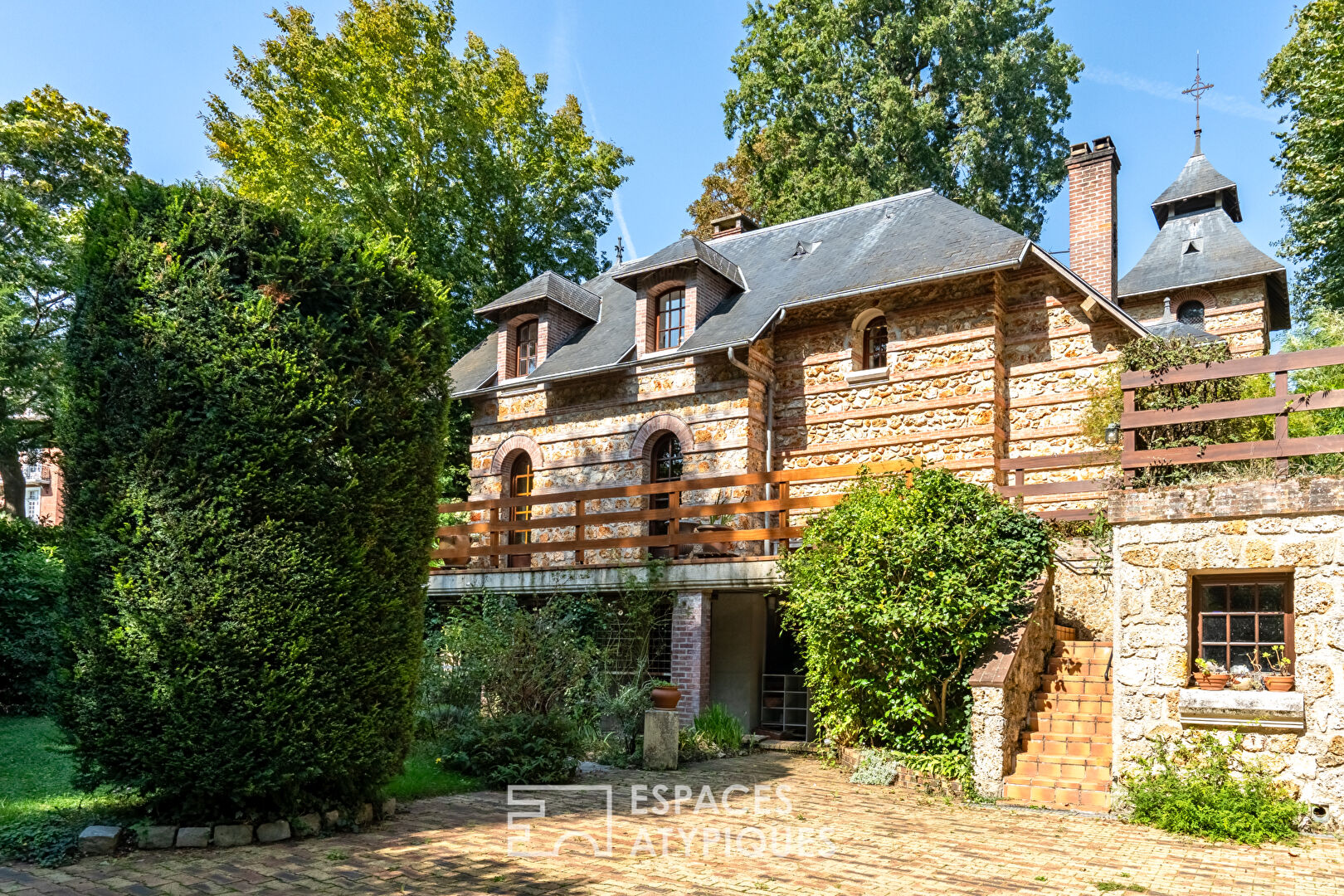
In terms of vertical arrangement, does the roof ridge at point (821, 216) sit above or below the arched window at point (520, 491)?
above

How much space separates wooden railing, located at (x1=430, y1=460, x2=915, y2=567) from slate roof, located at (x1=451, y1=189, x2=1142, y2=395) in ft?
8.84

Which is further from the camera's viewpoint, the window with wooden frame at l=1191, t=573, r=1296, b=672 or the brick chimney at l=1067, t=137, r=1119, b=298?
the brick chimney at l=1067, t=137, r=1119, b=298

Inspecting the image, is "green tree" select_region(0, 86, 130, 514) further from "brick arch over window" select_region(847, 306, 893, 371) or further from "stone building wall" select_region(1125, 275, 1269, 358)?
"stone building wall" select_region(1125, 275, 1269, 358)

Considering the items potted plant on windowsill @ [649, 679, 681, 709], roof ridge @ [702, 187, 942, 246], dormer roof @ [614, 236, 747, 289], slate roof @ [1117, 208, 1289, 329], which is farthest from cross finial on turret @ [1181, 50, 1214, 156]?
potted plant on windowsill @ [649, 679, 681, 709]

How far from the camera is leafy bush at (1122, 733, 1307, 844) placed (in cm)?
679

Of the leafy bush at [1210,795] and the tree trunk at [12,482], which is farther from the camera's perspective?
the tree trunk at [12,482]

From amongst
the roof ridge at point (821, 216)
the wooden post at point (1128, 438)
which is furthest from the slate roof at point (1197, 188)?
the wooden post at point (1128, 438)

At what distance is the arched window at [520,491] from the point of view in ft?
59.3

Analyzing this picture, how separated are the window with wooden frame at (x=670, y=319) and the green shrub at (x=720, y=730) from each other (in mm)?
7082

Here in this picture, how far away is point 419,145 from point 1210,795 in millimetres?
22484

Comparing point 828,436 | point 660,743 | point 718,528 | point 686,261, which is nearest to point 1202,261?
point 828,436

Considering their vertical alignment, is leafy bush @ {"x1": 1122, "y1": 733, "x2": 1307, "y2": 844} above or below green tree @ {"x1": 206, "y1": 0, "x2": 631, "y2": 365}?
below

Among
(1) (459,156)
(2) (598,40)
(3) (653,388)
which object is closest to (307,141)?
(1) (459,156)

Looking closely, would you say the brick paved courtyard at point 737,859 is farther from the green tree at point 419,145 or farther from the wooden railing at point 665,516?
the green tree at point 419,145
